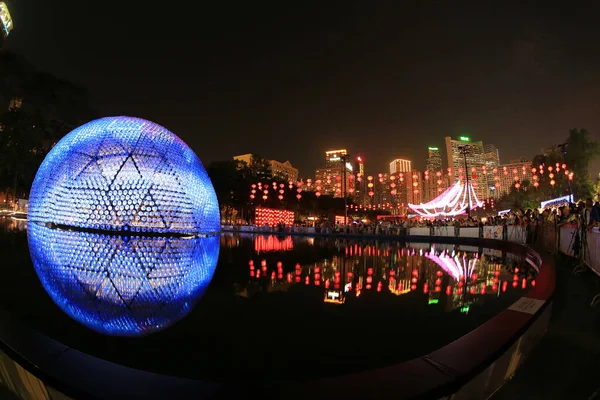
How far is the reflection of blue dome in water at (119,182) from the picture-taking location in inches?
745

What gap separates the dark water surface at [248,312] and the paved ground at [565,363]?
75 cm

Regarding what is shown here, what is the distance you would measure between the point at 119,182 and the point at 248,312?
1771 cm

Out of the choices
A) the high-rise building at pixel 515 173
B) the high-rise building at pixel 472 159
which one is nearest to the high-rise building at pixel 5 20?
the high-rise building at pixel 515 173

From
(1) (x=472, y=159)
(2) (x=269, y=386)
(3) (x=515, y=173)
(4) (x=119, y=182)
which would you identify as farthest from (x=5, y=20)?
(1) (x=472, y=159)

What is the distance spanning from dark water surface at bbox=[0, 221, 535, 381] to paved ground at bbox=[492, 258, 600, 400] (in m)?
0.75

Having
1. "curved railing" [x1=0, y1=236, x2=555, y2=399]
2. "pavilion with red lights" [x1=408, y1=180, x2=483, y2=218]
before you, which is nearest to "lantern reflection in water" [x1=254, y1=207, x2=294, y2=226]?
"pavilion with red lights" [x1=408, y1=180, x2=483, y2=218]

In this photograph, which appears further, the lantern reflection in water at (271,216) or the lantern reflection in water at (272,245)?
the lantern reflection in water at (271,216)

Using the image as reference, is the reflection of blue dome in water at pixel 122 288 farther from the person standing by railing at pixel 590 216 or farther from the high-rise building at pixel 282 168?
the high-rise building at pixel 282 168

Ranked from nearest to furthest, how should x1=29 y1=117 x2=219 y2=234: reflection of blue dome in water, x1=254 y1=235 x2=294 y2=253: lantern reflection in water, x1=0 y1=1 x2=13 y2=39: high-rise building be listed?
x1=254 y1=235 x2=294 y2=253: lantern reflection in water
x1=29 y1=117 x2=219 y2=234: reflection of blue dome in water
x1=0 y1=1 x2=13 y2=39: high-rise building

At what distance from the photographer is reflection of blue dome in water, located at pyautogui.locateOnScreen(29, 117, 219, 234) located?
1892 centimetres

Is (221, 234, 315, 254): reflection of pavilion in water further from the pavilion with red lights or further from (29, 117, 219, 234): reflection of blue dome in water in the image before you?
the pavilion with red lights

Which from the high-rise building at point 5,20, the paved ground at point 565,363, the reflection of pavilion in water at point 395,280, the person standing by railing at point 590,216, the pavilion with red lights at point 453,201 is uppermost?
the high-rise building at point 5,20

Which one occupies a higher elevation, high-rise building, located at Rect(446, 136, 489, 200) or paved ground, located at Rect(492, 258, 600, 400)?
high-rise building, located at Rect(446, 136, 489, 200)

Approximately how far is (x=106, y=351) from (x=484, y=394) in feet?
10.1
